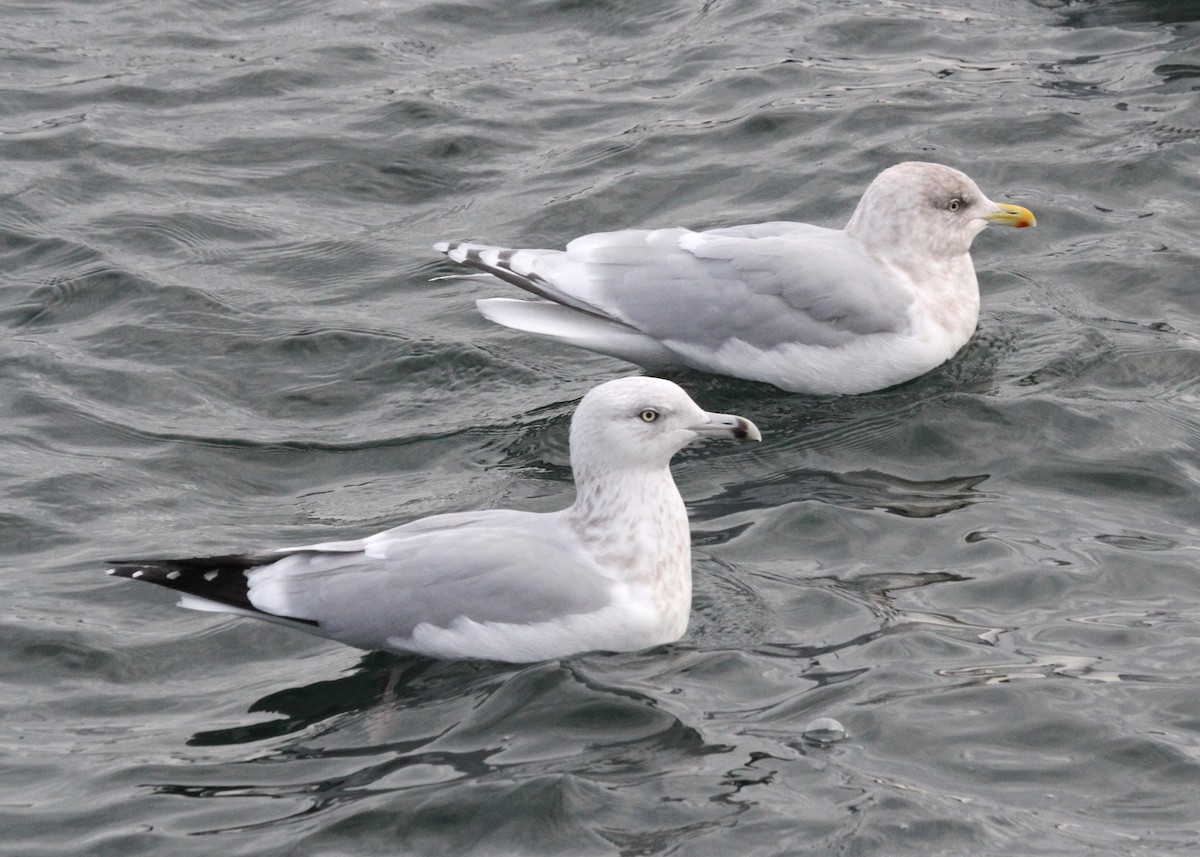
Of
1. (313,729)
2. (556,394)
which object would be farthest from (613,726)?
(556,394)

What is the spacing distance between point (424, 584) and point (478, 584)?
0.19 m

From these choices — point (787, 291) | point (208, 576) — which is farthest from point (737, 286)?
point (208, 576)

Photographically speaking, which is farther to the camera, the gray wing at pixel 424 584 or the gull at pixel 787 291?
the gull at pixel 787 291

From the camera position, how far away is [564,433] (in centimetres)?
841

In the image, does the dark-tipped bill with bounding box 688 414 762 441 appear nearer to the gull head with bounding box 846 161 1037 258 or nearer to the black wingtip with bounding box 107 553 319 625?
the black wingtip with bounding box 107 553 319 625

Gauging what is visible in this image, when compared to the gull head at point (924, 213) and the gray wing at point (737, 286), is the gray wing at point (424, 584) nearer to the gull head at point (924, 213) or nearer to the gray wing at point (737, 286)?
the gray wing at point (737, 286)

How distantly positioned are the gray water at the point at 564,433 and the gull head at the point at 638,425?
68 cm

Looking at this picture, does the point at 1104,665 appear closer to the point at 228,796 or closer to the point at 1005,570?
the point at 1005,570

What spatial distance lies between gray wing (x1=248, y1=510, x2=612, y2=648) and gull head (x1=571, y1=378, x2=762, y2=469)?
0.44 meters

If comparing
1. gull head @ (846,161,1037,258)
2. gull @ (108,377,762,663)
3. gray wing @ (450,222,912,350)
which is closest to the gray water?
gull @ (108,377,762,663)

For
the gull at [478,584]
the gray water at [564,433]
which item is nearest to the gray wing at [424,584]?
the gull at [478,584]

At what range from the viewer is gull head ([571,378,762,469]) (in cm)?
664

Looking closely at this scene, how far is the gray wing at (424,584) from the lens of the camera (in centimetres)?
630

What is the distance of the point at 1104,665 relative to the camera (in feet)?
21.1
